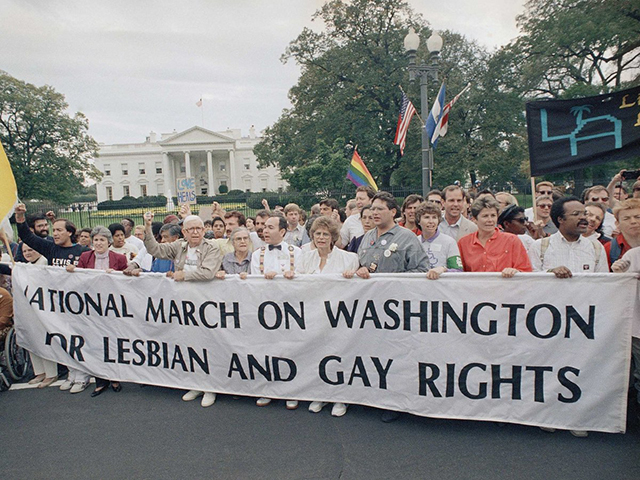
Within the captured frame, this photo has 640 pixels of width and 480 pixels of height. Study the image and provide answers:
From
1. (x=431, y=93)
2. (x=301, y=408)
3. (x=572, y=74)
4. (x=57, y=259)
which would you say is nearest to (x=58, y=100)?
(x=431, y=93)

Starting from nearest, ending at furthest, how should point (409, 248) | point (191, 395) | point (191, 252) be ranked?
point (409, 248) < point (191, 395) < point (191, 252)

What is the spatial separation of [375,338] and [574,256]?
1.83m

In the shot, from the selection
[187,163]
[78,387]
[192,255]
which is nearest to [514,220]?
[192,255]

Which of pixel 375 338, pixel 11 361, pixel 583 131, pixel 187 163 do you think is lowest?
pixel 11 361

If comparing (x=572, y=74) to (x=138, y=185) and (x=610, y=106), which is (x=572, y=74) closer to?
(x=610, y=106)

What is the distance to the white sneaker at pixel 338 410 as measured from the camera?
3981 mm

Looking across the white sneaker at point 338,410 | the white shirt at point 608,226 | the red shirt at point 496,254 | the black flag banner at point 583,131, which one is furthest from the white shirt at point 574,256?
the white sneaker at point 338,410

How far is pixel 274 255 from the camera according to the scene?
491 centimetres

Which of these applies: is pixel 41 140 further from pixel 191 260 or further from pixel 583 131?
pixel 583 131

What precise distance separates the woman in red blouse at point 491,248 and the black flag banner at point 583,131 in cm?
116

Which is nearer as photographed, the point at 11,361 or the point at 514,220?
→ the point at 514,220

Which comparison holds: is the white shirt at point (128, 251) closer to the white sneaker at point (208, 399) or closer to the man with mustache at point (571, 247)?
the white sneaker at point (208, 399)

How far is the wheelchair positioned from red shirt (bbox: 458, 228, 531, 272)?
4895 millimetres

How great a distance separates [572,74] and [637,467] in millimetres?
31870
